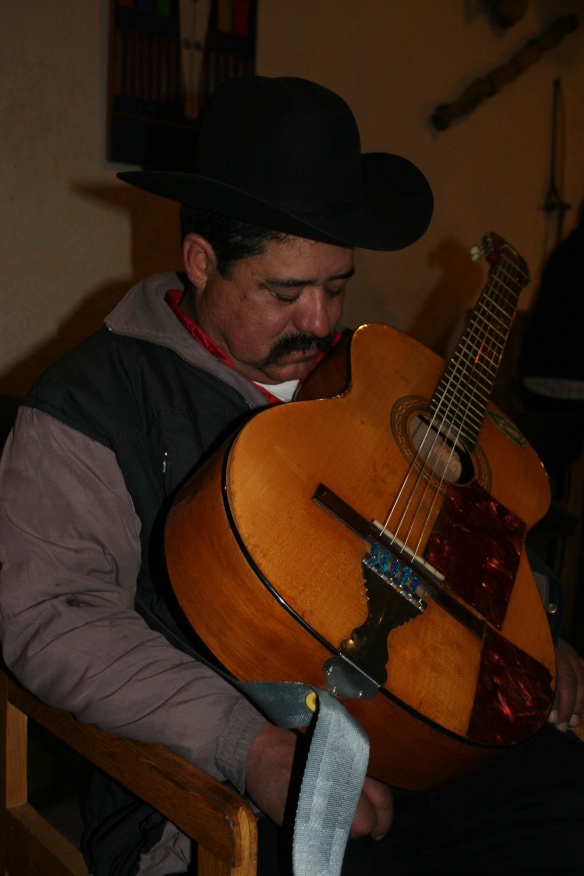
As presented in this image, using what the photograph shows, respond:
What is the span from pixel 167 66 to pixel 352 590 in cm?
217

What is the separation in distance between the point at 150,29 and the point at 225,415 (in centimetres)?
175

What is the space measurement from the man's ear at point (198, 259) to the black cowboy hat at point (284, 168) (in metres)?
0.12

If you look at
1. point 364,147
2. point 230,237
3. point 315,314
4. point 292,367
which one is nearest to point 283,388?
point 292,367

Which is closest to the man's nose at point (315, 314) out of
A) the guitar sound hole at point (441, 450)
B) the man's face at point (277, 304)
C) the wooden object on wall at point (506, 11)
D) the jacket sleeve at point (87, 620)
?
the man's face at point (277, 304)

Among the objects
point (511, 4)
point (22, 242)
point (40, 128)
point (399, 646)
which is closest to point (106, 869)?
point (399, 646)

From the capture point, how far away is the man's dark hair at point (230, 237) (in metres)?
1.33

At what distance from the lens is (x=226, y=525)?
1.00 meters

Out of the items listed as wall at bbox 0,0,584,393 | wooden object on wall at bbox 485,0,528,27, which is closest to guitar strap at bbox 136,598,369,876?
wall at bbox 0,0,584,393

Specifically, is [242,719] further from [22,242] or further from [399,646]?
[22,242]

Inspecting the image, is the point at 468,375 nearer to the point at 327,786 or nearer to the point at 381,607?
the point at 381,607

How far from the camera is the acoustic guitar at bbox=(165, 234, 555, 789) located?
0.99 meters

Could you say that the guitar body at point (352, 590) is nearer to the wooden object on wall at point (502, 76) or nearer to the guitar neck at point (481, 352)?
the guitar neck at point (481, 352)

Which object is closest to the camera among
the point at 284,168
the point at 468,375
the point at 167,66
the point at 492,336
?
the point at 284,168

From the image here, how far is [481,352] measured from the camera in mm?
1605
